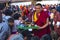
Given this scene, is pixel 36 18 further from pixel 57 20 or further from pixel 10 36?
pixel 10 36

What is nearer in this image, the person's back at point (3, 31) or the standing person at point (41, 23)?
the person's back at point (3, 31)

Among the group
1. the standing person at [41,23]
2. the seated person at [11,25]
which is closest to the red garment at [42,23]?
the standing person at [41,23]

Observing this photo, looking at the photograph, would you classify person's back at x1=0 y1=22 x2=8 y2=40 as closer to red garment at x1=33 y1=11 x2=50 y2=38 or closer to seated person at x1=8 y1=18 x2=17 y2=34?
seated person at x1=8 y1=18 x2=17 y2=34

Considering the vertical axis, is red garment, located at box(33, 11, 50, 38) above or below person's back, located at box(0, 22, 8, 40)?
below

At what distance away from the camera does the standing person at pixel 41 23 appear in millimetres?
8016

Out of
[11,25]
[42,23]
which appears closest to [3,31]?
[11,25]

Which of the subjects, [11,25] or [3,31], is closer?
[3,31]

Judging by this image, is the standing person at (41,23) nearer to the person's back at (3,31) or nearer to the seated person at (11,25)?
the seated person at (11,25)

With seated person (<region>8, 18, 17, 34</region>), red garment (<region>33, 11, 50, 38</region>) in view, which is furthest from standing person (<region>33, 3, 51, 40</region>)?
seated person (<region>8, 18, 17, 34</region>)

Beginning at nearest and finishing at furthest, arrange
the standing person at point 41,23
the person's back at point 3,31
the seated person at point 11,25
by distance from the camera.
A: the person's back at point 3,31 → the seated person at point 11,25 → the standing person at point 41,23

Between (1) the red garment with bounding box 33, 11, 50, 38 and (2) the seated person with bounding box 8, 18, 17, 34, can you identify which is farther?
(1) the red garment with bounding box 33, 11, 50, 38

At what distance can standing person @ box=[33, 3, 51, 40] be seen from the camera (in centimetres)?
802

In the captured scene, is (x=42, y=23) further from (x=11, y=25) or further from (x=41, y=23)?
(x=11, y=25)

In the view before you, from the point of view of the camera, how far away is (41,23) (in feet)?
26.6
